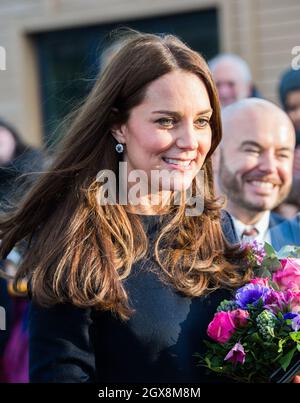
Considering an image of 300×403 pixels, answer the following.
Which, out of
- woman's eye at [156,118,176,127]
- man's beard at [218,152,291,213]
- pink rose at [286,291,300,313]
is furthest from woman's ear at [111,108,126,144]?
man's beard at [218,152,291,213]

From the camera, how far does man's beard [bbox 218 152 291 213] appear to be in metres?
3.90

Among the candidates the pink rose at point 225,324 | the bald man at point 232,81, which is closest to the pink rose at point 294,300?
the pink rose at point 225,324

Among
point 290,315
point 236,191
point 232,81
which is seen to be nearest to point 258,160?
point 236,191

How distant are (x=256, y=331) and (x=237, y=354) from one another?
0.08 m

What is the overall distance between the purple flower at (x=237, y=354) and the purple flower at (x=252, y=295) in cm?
12

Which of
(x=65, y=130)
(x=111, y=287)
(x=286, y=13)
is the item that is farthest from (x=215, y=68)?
(x=111, y=287)

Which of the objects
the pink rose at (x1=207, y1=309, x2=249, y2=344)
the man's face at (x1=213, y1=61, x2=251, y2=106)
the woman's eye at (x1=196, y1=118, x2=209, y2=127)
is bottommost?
the pink rose at (x1=207, y1=309, x2=249, y2=344)

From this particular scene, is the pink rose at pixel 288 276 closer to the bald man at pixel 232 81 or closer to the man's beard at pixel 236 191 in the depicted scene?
the man's beard at pixel 236 191

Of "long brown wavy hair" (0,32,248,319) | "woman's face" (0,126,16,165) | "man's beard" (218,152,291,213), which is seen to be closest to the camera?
"long brown wavy hair" (0,32,248,319)

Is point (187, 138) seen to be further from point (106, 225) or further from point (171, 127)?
point (106, 225)

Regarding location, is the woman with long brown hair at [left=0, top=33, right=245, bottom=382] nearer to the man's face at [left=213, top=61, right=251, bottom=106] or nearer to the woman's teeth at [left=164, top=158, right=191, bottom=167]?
the woman's teeth at [left=164, top=158, right=191, bottom=167]

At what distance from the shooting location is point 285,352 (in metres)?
2.63

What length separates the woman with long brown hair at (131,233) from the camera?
2701mm

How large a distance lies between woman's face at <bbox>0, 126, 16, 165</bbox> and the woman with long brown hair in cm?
214
